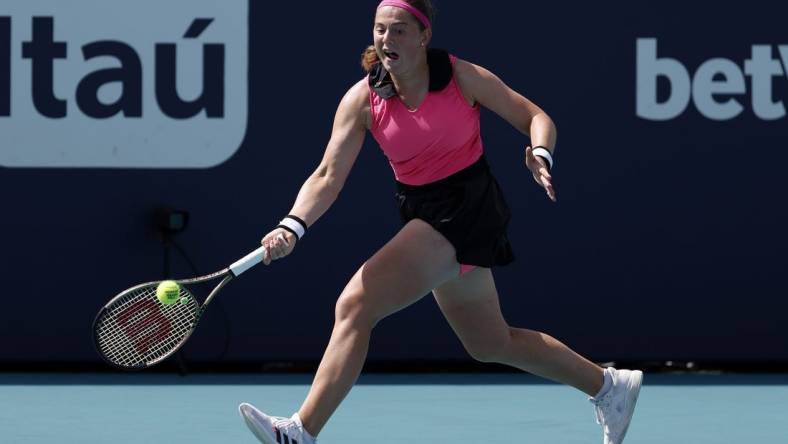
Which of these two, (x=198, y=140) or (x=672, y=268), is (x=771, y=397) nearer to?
(x=672, y=268)

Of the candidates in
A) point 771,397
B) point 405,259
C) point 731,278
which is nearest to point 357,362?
point 405,259

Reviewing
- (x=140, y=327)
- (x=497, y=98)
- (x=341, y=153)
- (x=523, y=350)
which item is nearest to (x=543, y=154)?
(x=497, y=98)

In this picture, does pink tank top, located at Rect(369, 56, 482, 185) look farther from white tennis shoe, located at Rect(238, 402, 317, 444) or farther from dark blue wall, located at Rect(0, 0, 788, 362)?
dark blue wall, located at Rect(0, 0, 788, 362)

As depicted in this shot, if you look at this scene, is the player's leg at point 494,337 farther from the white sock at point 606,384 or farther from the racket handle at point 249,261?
the racket handle at point 249,261

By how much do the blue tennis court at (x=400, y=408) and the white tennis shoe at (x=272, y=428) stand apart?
0.87 m

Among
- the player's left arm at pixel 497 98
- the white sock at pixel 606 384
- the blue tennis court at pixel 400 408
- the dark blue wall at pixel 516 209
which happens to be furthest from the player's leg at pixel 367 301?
the dark blue wall at pixel 516 209

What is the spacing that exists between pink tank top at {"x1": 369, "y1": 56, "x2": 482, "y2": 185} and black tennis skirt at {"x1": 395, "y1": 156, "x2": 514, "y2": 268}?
0.03 metres

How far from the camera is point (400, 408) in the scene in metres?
6.06

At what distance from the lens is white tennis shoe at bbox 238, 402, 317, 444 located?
171 inches

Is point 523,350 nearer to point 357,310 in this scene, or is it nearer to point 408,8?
point 357,310

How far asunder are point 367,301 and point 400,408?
170cm

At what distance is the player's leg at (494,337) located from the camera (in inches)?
183

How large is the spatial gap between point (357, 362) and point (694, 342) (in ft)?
9.50

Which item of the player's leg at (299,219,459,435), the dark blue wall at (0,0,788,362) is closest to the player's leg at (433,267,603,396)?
the player's leg at (299,219,459,435)
